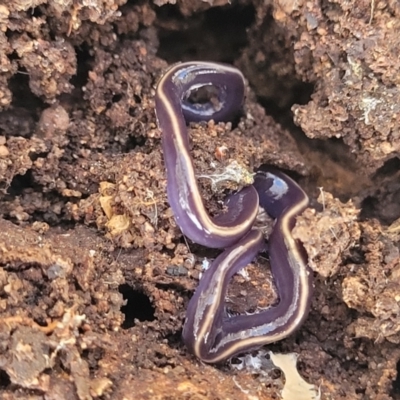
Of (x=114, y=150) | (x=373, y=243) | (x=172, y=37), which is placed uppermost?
(x=172, y=37)

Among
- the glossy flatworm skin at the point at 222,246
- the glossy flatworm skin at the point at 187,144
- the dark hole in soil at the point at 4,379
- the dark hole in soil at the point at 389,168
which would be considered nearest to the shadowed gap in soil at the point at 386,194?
the dark hole in soil at the point at 389,168

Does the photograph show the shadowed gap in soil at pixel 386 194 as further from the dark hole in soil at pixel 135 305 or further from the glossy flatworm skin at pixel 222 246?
the dark hole in soil at pixel 135 305

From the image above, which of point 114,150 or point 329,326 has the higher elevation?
point 114,150

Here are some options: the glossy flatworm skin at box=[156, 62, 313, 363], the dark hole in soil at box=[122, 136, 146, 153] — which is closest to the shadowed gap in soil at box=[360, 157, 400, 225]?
the glossy flatworm skin at box=[156, 62, 313, 363]

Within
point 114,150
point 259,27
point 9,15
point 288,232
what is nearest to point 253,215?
point 288,232

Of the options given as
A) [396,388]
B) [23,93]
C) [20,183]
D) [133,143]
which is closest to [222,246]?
[133,143]

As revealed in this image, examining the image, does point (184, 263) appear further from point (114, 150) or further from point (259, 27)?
point (259, 27)

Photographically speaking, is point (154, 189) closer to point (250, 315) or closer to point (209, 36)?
point (250, 315)
